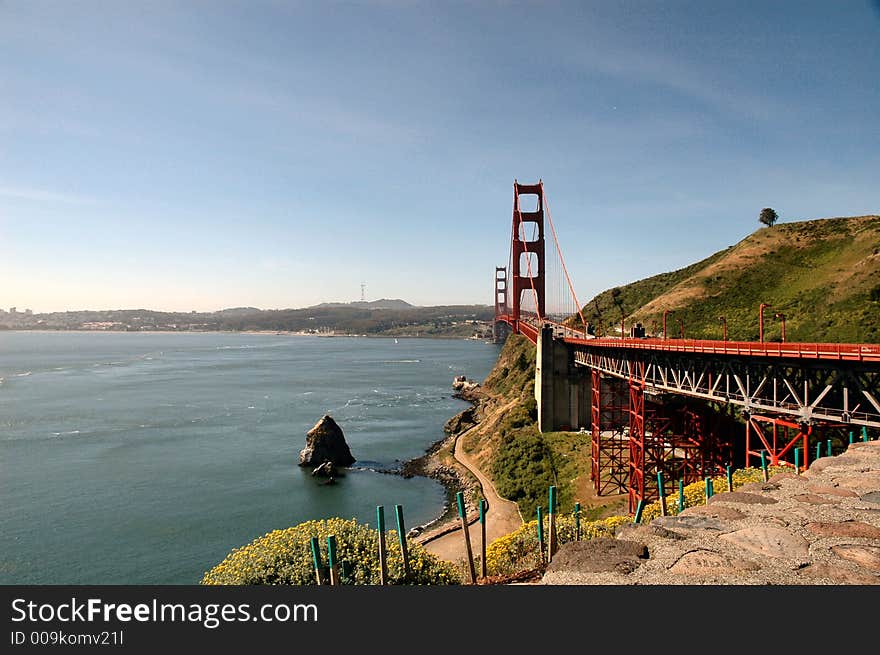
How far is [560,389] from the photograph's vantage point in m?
39.3

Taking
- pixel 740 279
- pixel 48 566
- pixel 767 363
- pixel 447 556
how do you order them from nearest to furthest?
pixel 767 363 → pixel 447 556 → pixel 48 566 → pixel 740 279

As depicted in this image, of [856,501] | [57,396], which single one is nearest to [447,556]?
[856,501]

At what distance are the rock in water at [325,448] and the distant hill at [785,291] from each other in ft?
99.8

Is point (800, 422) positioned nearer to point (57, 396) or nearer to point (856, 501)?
point (856, 501)

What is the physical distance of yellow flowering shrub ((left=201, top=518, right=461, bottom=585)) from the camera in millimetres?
10617

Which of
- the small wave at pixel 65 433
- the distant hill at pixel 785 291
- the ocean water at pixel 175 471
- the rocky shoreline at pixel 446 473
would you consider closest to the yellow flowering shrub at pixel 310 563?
the rocky shoreline at pixel 446 473

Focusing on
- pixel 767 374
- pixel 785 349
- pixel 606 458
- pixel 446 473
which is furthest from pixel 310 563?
pixel 446 473

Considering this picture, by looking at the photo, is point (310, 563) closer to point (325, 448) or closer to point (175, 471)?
point (325, 448)

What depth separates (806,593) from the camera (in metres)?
3.68

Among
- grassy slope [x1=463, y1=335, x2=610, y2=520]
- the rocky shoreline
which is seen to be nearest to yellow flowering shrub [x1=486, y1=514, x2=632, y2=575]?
grassy slope [x1=463, y1=335, x2=610, y2=520]

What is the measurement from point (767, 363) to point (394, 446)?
38574 millimetres

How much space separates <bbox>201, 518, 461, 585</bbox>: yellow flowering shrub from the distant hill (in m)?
38.0

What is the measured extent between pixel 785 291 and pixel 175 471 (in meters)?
57.5

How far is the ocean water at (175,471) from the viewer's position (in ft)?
99.4
